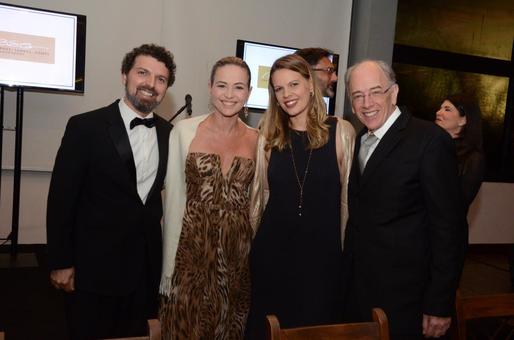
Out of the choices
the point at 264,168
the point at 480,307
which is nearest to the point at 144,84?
the point at 264,168

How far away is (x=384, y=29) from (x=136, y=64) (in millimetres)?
3849

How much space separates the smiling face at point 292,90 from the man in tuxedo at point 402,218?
0.92ft

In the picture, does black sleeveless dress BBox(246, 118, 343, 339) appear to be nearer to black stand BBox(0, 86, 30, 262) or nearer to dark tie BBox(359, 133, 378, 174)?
dark tie BBox(359, 133, 378, 174)

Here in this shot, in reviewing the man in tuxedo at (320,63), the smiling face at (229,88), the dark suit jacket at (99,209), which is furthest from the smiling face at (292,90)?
the man in tuxedo at (320,63)

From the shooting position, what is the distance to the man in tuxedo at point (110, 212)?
2078mm

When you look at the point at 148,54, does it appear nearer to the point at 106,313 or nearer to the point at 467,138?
the point at 106,313

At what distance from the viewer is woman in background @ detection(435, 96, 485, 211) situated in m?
3.12

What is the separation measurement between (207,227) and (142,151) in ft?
1.51

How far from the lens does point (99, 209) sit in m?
2.12

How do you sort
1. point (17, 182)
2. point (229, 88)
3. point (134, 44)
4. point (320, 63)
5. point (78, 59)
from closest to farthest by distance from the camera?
point (229, 88)
point (320, 63)
point (17, 182)
point (78, 59)
point (134, 44)

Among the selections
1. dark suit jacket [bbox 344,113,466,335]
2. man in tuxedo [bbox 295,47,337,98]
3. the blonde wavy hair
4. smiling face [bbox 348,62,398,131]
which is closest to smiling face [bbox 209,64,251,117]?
the blonde wavy hair

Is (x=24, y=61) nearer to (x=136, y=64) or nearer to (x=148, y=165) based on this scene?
(x=136, y=64)

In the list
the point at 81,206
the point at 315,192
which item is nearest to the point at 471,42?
the point at 315,192

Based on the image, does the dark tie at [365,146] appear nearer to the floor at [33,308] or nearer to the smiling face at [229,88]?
the smiling face at [229,88]
